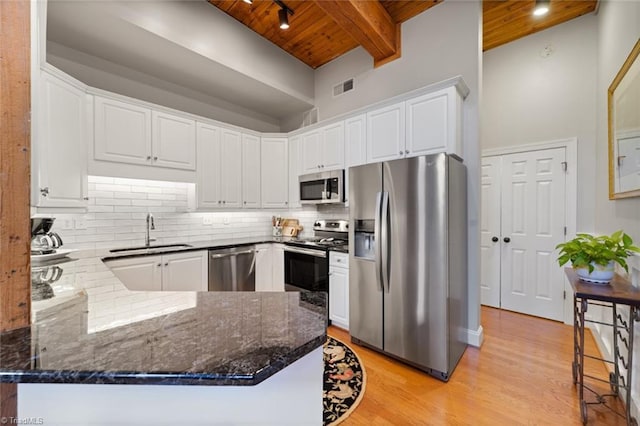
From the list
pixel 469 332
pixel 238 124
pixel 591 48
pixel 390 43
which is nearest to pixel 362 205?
pixel 469 332

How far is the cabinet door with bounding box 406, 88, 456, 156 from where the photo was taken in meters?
2.52

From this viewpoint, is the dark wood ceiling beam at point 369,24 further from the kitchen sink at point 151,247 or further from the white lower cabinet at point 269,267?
the kitchen sink at point 151,247

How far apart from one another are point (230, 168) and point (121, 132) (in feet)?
4.05

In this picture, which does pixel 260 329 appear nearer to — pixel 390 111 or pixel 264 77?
pixel 390 111

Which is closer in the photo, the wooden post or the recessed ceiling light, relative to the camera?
the wooden post

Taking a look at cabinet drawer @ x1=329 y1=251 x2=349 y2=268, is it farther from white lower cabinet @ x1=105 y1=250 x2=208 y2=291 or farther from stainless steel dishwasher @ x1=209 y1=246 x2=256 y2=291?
white lower cabinet @ x1=105 y1=250 x2=208 y2=291

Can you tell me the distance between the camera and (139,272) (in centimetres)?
265

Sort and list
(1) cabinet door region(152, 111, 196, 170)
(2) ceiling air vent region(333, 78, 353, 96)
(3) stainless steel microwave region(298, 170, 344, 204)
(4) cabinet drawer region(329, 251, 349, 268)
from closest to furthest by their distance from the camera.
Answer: (4) cabinet drawer region(329, 251, 349, 268) → (1) cabinet door region(152, 111, 196, 170) → (3) stainless steel microwave region(298, 170, 344, 204) → (2) ceiling air vent region(333, 78, 353, 96)

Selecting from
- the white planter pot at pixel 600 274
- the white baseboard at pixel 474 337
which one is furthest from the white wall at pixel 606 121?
the white baseboard at pixel 474 337

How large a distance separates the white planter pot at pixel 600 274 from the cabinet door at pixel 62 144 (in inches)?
149

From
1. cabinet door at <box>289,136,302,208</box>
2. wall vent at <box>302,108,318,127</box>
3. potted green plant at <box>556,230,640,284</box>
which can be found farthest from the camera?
wall vent at <box>302,108,318,127</box>

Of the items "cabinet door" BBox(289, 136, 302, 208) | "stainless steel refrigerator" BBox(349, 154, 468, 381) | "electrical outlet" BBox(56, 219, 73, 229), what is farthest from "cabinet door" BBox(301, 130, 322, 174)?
"electrical outlet" BBox(56, 219, 73, 229)

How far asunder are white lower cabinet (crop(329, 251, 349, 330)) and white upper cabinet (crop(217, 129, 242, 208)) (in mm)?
1581

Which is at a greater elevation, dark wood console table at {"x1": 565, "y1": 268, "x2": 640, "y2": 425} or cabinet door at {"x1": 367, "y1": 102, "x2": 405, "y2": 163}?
cabinet door at {"x1": 367, "y1": 102, "x2": 405, "y2": 163}
